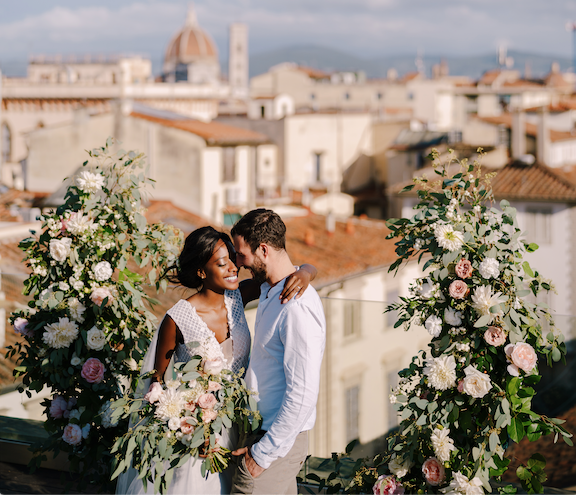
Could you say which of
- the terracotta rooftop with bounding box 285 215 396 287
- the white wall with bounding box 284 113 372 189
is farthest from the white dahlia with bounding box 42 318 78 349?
the white wall with bounding box 284 113 372 189

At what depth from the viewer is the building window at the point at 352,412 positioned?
4.13 m

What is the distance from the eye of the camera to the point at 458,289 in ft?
9.09

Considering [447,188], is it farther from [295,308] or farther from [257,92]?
[257,92]

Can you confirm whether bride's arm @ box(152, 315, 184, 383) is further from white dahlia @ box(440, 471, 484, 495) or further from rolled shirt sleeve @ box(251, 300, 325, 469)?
white dahlia @ box(440, 471, 484, 495)

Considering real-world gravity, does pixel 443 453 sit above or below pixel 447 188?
below

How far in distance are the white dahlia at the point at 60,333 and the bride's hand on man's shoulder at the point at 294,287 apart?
3.91 ft

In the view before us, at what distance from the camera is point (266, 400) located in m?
2.81

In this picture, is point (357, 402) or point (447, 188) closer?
point (447, 188)

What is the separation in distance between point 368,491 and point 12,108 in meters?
39.4

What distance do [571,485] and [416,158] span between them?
31568mm

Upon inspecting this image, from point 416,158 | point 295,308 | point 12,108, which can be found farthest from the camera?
point 12,108

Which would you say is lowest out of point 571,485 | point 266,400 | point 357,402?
point 571,485

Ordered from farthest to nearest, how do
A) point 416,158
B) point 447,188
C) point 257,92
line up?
point 257,92
point 416,158
point 447,188

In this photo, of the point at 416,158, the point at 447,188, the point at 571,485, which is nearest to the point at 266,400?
the point at 447,188
